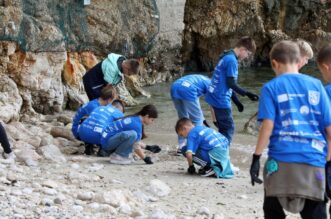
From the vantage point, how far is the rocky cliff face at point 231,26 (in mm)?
22750

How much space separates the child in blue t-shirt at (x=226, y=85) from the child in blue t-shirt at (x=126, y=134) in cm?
90

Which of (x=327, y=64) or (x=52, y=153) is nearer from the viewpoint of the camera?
(x=327, y=64)

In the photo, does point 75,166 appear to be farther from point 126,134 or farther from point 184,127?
point 184,127

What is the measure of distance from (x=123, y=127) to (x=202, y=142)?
1014 mm

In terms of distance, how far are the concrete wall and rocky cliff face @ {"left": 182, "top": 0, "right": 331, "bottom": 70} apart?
117 inches

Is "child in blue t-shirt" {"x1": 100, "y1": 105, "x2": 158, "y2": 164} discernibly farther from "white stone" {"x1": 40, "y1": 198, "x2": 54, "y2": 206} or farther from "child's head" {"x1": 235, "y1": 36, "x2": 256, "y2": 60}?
"white stone" {"x1": 40, "y1": 198, "x2": 54, "y2": 206}

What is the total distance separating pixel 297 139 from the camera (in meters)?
3.93

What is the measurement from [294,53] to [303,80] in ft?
0.59

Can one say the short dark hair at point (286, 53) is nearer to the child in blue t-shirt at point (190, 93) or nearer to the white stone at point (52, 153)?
the white stone at point (52, 153)

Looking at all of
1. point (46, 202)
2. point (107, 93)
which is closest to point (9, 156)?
point (107, 93)

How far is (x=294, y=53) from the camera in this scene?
404 cm

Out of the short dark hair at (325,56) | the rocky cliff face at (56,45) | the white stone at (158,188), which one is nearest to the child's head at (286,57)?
the short dark hair at (325,56)

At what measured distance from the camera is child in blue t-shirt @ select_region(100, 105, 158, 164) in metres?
7.56

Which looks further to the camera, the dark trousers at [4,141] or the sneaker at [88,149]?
the sneaker at [88,149]
